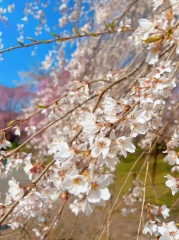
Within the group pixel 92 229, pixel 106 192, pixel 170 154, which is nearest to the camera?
pixel 106 192

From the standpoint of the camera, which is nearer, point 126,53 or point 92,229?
point 92,229

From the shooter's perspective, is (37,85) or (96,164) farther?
(37,85)

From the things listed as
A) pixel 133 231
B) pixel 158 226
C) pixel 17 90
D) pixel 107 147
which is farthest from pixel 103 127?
pixel 17 90

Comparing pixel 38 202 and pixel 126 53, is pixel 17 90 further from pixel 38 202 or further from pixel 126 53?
pixel 38 202

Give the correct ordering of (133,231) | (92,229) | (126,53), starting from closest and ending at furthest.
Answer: (92,229) → (133,231) → (126,53)

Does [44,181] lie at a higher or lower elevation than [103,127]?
lower

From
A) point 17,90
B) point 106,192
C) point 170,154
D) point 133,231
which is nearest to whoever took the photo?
point 106,192

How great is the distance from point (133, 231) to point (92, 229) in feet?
2.14

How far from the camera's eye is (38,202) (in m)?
0.78

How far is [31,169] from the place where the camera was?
84 centimetres

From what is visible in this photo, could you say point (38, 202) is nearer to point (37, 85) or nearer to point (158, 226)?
point (158, 226)

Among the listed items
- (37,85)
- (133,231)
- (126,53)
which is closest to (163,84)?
(133,231)

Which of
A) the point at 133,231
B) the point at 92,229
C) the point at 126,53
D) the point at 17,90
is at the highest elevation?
the point at 126,53

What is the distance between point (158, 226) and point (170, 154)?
208 millimetres
